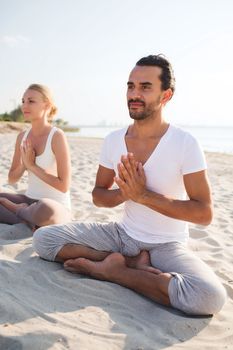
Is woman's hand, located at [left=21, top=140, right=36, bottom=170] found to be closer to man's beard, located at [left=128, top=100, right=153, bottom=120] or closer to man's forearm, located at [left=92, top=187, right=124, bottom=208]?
man's forearm, located at [left=92, top=187, right=124, bottom=208]

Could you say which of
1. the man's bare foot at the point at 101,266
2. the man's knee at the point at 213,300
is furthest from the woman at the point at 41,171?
the man's knee at the point at 213,300

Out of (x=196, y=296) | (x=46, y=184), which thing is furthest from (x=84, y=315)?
(x=46, y=184)

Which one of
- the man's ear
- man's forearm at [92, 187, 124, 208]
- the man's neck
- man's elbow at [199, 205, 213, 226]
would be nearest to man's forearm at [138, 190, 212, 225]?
man's elbow at [199, 205, 213, 226]

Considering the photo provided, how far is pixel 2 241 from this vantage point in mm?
3818

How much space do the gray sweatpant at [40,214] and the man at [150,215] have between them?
634mm

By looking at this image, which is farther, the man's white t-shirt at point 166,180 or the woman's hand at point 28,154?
the woman's hand at point 28,154

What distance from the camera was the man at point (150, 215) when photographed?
109 inches

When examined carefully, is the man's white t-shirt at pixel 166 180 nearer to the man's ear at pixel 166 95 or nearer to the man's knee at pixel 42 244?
the man's ear at pixel 166 95

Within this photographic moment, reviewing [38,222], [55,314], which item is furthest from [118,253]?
[38,222]

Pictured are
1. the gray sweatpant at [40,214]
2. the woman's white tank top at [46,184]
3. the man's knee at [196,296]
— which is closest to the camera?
the man's knee at [196,296]

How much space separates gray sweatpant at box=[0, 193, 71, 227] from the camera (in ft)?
13.1

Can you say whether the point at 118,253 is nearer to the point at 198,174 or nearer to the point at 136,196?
the point at 136,196

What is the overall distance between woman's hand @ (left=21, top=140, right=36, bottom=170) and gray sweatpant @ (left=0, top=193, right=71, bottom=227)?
0.37m

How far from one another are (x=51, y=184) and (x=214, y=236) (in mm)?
1773
